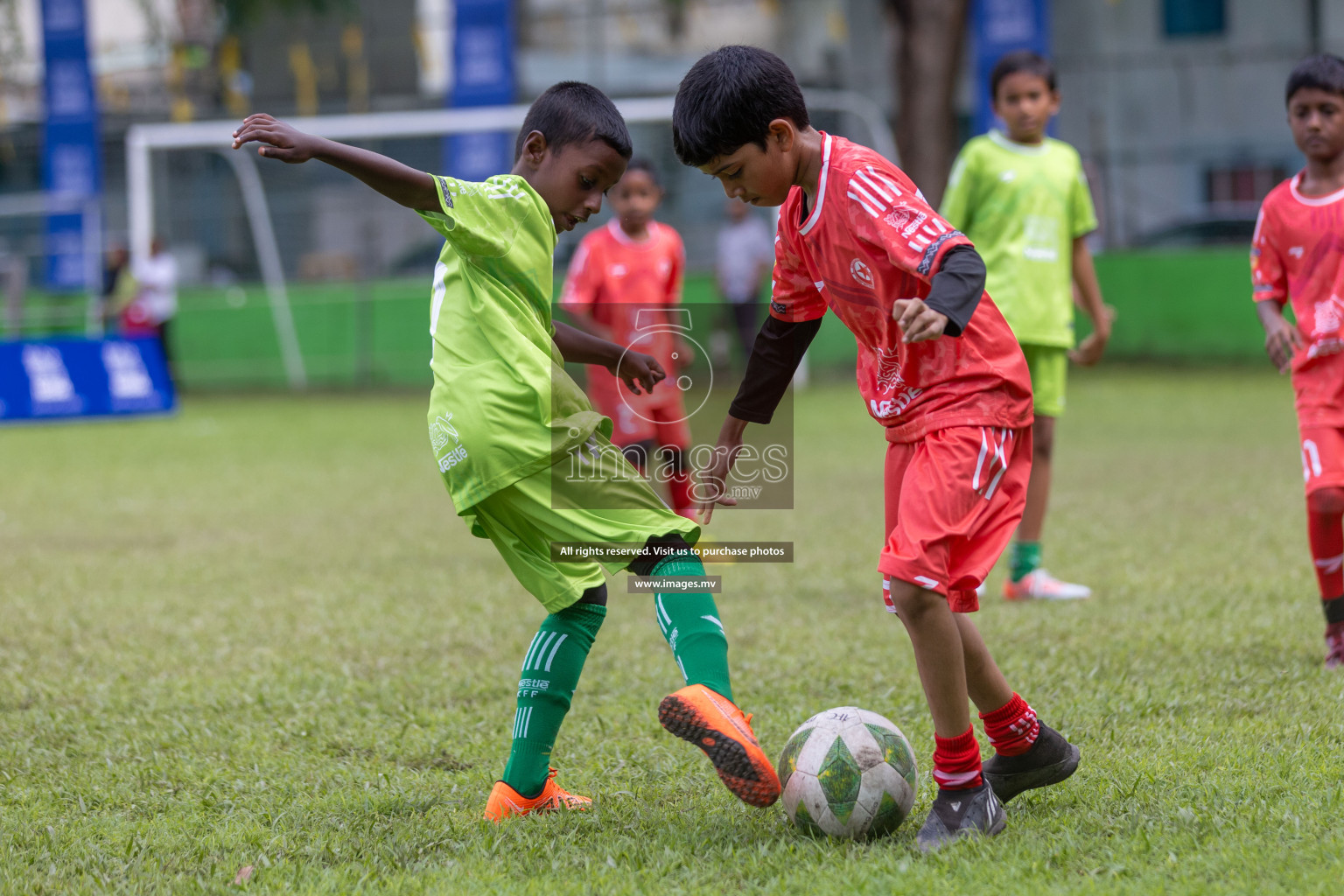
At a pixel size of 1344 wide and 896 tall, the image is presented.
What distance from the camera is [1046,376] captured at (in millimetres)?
5672

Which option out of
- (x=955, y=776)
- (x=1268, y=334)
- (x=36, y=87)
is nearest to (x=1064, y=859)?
(x=955, y=776)

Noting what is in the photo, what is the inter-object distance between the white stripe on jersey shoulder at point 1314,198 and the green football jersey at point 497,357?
2.57 m

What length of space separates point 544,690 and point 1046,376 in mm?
3120

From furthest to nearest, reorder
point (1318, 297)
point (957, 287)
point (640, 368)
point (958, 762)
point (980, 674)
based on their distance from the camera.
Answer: point (1318, 297)
point (640, 368)
point (980, 674)
point (958, 762)
point (957, 287)

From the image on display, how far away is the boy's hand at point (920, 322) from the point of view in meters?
2.59

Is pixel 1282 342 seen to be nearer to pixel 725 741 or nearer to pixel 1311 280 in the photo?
pixel 1311 280

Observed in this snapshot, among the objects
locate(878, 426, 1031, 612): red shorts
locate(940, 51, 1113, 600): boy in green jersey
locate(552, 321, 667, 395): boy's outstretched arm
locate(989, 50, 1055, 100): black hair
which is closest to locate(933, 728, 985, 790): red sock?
locate(878, 426, 1031, 612): red shorts

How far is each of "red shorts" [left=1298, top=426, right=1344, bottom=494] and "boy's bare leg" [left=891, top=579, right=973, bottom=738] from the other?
1.96m

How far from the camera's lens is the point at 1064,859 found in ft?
9.17

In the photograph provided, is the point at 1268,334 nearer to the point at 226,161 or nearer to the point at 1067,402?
the point at 1067,402

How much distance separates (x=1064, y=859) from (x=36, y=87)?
91.6 feet

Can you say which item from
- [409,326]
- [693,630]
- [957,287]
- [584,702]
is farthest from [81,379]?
[957,287]

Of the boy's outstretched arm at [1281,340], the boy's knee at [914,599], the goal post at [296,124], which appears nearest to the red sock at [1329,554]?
the boy's outstretched arm at [1281,340]

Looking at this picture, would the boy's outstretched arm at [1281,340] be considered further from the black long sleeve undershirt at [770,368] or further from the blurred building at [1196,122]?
the blurred building at [1196,122]
